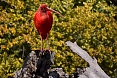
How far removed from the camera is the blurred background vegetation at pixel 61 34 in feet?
20.1

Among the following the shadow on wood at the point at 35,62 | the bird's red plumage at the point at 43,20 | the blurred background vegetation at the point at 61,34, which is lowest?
the blurred background vegetation at the point at 61,34

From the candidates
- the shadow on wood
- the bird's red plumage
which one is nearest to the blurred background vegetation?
the shadow on wood

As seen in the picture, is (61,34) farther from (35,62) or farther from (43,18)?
(43,18)

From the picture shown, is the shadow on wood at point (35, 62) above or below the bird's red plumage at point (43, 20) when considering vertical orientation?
below

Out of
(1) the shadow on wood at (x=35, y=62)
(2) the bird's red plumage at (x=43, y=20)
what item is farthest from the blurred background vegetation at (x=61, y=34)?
(2) the bird's red plumage at (x=43, y=20)

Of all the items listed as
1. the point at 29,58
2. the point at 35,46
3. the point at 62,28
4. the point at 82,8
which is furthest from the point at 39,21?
the point at 82,8

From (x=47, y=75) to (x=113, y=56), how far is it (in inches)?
132

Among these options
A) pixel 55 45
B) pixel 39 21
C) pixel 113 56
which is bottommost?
pixel 113 56

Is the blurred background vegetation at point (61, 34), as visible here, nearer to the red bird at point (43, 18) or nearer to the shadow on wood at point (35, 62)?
the shadow on wood at point (35, 62)

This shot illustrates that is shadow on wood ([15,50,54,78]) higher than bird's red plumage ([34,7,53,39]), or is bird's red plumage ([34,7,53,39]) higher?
bird's red plumage ([34,7,53,39])

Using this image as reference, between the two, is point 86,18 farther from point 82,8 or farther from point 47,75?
point 47,75

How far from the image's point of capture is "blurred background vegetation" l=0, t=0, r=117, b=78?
20.1 ft

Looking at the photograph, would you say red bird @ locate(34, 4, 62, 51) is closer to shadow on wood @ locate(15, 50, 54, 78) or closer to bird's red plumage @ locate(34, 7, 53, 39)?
bird's red plumage @ locate(34, 7, 53, 39)

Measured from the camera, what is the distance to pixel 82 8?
6.95 metres
